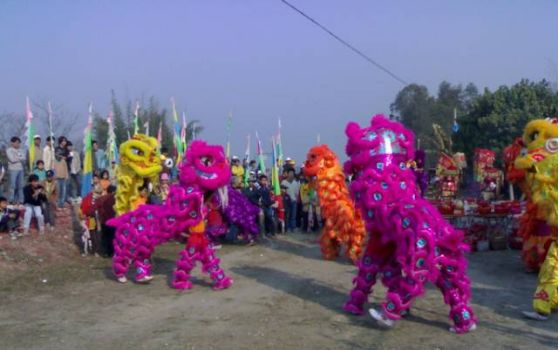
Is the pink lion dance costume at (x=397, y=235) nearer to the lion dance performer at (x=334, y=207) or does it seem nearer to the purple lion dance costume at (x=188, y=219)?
the purple lion dance costume at (x=188, y=219)

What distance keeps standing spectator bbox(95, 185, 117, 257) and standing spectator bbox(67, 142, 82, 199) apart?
3020 mm

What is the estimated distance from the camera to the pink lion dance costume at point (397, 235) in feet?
21.0

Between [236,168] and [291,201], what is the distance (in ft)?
7.26

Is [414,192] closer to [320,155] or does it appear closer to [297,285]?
[297,285]

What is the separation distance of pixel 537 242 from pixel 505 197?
11.9 metres

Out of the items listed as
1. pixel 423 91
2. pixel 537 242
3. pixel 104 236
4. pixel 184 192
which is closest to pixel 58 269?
pixel 104 236

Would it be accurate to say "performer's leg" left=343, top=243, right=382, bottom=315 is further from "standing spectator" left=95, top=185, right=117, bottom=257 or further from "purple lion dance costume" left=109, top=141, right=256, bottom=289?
"standing spectator" left=95, top=185, right=117, bottom=257

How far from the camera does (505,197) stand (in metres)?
20.6

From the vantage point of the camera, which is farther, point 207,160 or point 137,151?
point 137,151

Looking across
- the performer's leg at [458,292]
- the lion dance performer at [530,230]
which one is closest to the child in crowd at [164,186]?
the lion dance performer at [530,230]

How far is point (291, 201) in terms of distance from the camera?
50.6ft

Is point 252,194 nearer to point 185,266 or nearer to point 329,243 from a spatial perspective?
point 329,243

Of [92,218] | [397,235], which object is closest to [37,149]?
[92,218]

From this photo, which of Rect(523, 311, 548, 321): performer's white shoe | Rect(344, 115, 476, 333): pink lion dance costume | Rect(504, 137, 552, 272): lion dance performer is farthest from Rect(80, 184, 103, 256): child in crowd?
Rect(523, 311, 548, 321): performer's white shoe
